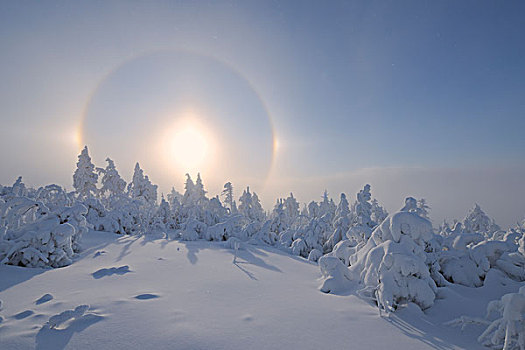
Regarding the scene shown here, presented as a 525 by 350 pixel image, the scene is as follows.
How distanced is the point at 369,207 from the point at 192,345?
21.4 meters

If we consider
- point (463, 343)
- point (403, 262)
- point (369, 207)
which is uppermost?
point (369, 207)

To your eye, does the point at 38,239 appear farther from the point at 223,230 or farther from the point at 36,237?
the point at 223,230

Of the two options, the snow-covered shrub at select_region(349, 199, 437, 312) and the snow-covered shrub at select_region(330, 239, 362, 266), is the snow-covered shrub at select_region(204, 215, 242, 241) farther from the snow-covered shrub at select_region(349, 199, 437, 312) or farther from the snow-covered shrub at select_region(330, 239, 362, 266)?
the snow-covered shrub at select_region(349, 199, 437, 312)

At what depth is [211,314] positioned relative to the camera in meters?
6.20

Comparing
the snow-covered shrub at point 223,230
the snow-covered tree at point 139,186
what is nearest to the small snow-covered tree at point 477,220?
the snow-covered shrub at point 223,230

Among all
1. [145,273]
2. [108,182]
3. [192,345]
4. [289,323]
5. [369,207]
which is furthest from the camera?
[108,182]

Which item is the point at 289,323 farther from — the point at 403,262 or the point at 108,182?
the point at 108,182

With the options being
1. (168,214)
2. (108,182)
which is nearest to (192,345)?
(168,214)

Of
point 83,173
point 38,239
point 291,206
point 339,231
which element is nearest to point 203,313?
point 38,239

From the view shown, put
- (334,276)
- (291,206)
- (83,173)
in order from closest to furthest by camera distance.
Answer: (334,276), (83,173), (291,206)

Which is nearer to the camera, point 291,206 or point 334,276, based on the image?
point 334,276

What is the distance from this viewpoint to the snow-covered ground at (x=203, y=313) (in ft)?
15.9

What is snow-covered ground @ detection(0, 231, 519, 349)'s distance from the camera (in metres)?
4.85

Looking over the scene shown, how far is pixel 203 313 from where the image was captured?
20.5 ft
